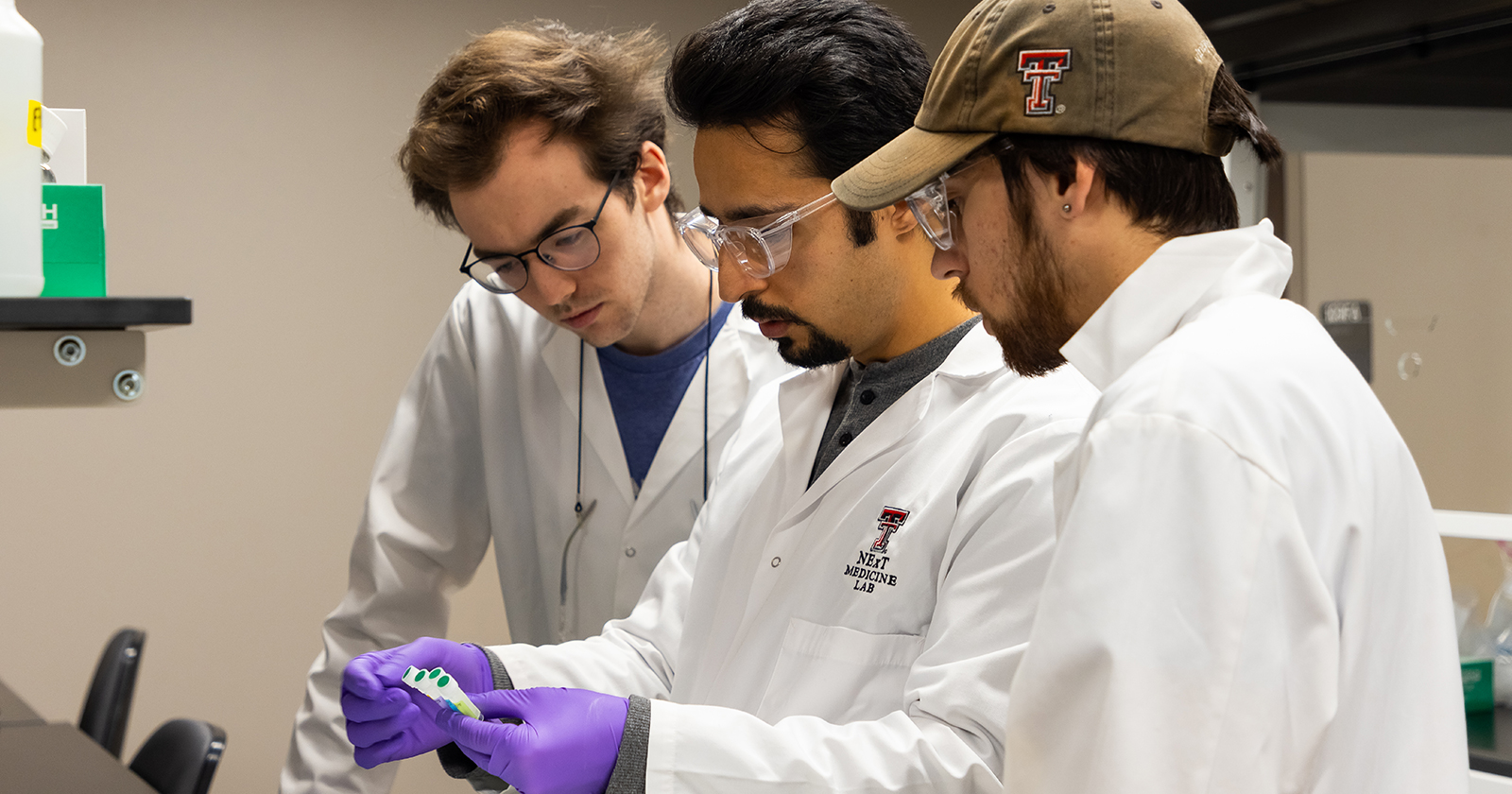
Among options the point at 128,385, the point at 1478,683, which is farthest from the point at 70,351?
the point at 1478,683

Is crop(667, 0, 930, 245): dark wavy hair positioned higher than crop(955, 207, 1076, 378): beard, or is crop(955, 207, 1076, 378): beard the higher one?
crop(667, 0, 930, 245): dark wavy hair

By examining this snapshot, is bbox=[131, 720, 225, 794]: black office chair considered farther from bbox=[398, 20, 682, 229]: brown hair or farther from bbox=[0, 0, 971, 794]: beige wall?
bbox=[0, 0, 971, 794]: beige wall

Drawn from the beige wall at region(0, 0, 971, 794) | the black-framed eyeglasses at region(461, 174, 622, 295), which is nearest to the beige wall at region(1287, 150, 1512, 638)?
the black-framed eyeglasses at region(461, 174, 622, 295)

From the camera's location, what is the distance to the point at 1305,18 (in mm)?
2479

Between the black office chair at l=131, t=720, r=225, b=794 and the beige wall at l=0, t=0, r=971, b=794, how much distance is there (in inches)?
48.0

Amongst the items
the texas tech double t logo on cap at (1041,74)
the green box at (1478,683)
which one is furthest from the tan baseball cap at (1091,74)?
the green box at (1478,683)

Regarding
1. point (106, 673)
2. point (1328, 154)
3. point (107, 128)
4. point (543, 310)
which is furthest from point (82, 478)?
point (1328, 154)

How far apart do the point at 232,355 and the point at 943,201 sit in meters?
2.89

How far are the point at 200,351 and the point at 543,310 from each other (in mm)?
1957

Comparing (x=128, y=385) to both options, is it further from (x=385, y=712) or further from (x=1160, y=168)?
(x=1160, y=168)

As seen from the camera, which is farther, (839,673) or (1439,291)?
(1439,291)

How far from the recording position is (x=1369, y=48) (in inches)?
97.0

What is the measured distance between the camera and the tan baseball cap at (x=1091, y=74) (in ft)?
2.61

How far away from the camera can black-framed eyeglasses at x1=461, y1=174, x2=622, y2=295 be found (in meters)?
1.70
